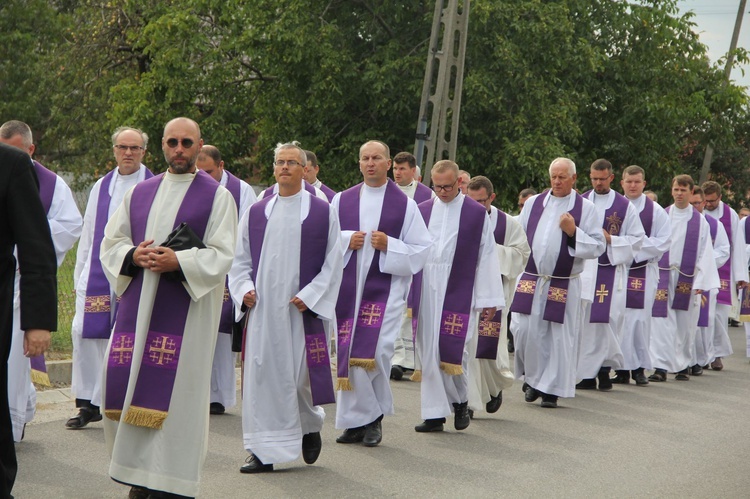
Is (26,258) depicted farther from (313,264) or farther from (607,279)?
(607,279)

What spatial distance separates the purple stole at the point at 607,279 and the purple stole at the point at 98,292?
5446 millimetres

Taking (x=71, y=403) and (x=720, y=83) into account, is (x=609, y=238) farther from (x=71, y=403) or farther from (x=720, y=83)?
(x=720, y=83)

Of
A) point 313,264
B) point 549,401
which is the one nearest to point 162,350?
point 313,264

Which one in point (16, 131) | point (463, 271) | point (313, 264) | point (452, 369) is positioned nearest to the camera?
point (313, 264)

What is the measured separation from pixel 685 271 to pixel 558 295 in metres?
3.65

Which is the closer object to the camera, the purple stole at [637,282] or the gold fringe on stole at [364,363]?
the gold fringe on stole at [364,363]

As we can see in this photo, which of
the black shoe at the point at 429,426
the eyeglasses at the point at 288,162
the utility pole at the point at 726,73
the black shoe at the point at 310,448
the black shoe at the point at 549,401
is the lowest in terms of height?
the black shoe at the point at 310,448

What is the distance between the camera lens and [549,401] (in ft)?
34.6

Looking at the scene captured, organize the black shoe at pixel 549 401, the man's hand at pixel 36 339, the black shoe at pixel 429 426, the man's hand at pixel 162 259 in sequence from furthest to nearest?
the black shoe at pixel 549 401
the black shoe at pixel 429 426
the man's hand at pixel 162 259
the man's hand at pixel 36 339

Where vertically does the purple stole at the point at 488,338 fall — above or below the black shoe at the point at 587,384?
above

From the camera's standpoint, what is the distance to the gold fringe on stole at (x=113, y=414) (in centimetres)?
610

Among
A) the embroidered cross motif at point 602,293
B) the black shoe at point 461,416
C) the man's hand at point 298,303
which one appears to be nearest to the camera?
the man's hand at point 298,303

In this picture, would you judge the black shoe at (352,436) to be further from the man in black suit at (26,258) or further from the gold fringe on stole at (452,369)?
the man in black suit at (26,258)

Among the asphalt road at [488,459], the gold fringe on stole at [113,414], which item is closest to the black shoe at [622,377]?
the asphalt road at [488,459]
